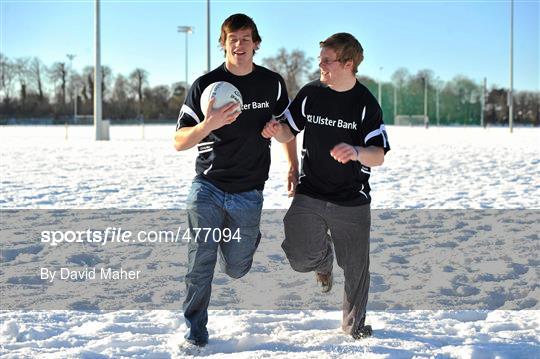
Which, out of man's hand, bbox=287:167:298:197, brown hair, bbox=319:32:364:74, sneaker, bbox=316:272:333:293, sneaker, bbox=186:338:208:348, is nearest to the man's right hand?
brown hair, bbox=319:32:364:74

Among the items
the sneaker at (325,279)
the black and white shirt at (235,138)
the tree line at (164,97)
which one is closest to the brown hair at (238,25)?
the black and white shirt at (235,138)

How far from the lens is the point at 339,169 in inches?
169

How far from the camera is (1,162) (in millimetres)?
18219

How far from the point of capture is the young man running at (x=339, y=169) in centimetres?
417

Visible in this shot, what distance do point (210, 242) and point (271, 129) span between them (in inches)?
31.1

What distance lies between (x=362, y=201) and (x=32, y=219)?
580 cm

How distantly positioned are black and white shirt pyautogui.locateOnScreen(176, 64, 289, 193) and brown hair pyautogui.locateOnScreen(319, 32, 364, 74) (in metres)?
0.50

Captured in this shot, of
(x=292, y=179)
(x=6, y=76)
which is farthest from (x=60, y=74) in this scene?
(x=292, y=179)

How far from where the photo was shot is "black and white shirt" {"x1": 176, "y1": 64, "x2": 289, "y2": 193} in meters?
4.18

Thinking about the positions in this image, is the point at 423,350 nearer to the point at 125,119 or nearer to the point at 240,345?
the point at 240,345

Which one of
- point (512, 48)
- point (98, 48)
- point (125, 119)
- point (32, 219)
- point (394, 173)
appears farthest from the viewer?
point (125, 119)

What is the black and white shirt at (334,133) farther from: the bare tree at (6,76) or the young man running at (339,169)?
the bare tree at (6,76)

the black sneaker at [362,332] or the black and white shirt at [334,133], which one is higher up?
the black and white shirt at [334,133]

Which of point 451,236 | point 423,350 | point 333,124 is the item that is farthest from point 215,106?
point 451,236
